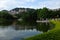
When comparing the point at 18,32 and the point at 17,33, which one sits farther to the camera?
the point at 18,32

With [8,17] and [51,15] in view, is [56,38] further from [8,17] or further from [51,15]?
[8,17]

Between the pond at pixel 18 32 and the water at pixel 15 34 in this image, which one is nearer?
the water at pixel 15 34

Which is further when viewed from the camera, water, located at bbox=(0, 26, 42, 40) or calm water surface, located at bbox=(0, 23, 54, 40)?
calm water surface, located at bbox=(0, 23, 54, 40)

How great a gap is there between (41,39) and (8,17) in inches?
4537

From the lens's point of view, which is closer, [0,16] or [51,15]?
[51,15]

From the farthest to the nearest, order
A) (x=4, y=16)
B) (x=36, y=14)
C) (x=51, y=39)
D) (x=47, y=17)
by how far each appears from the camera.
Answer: (x=4, y=16), (x=36, y=14), (x=47, y=17), (x=51, y=39)

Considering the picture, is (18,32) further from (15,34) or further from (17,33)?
(15,34)

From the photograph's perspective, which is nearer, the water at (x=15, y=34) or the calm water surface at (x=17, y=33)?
the water at (x=15, y=34)

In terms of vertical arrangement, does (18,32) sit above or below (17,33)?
below

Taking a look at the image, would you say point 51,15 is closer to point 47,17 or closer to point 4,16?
point 47,17

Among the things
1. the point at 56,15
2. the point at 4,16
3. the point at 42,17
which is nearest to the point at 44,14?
the point at 42,17

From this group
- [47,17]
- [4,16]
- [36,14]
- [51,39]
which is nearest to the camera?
[51,39]

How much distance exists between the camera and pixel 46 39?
874 inches

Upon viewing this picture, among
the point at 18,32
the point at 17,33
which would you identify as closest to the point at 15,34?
the point at 17,33
